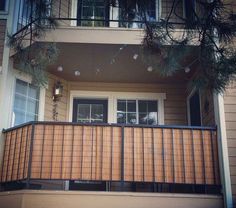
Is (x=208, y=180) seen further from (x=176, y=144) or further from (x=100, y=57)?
(x=100, y=57)

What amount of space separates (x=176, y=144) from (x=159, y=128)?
0.35 meters

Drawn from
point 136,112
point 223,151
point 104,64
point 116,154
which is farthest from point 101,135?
point 136,112

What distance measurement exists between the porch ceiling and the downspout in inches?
56.2

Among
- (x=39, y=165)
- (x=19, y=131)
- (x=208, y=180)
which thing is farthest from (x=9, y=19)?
(x=208, y=180)

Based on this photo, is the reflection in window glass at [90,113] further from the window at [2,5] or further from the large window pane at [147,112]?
the window at [2,5]

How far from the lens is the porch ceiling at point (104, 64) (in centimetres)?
620

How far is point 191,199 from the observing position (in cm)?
536

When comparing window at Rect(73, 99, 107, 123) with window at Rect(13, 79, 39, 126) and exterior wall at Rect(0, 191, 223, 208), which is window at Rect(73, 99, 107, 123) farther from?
exterior wall at Rect(0, 191, 223, 208)

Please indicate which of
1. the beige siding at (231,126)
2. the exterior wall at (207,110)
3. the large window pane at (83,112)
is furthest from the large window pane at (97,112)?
the beige siding at (231,126)

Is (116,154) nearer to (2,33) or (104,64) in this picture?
(104,64)

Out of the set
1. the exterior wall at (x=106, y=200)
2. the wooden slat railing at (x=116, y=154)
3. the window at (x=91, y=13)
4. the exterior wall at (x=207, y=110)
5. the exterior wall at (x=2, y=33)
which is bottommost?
the exterior wall at (x=106, y=200)

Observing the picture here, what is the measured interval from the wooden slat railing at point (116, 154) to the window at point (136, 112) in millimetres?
1856

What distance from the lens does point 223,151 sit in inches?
218

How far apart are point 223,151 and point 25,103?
3.52m
